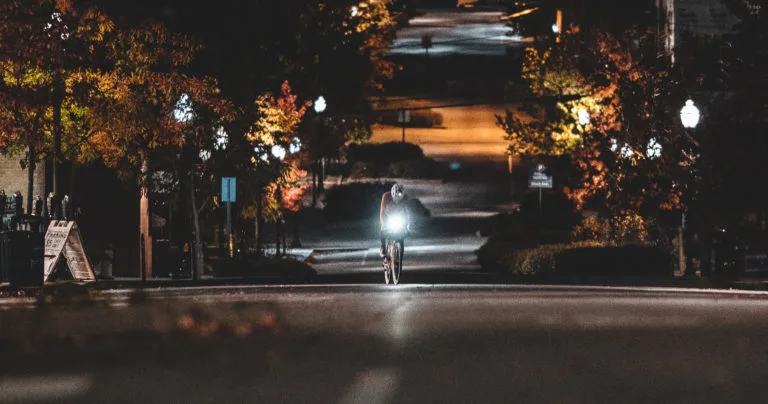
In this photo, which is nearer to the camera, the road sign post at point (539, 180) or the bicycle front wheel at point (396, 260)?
the bicycle front wheel at point (396, 260)

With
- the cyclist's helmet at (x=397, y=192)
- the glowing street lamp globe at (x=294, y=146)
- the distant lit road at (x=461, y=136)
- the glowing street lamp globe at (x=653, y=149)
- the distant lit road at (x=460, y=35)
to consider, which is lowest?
the cyclist's helmet at (x=397, y=192)

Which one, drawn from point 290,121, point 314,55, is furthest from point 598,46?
point 314,55

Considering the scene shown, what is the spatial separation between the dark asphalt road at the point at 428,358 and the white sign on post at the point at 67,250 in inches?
232

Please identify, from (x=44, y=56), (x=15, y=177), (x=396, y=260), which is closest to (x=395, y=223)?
(x=396, y=260)

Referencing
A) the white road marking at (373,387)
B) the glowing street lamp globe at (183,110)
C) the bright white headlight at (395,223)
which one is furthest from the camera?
the glowing street lamp globe at (183,110)

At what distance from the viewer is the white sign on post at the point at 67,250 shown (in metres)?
28.3

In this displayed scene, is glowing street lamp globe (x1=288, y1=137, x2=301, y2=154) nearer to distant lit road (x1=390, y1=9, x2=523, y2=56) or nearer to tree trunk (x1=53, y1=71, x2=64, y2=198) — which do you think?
tree trunk (x1=53, y1=71, x2=64, y2=198)

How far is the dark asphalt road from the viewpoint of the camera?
39.2 ft

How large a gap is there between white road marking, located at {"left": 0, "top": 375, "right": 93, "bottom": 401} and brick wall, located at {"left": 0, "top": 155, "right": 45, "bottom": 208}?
22039 millimetres

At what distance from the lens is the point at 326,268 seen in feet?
145

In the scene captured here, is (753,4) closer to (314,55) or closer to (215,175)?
(215,175)

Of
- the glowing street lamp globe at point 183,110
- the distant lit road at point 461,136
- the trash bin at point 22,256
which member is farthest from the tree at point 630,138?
the distant lit road at point 461,136

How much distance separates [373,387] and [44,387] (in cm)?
281

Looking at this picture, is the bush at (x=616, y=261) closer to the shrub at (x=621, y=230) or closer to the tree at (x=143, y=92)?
the shrub at (x=621, y=230)
